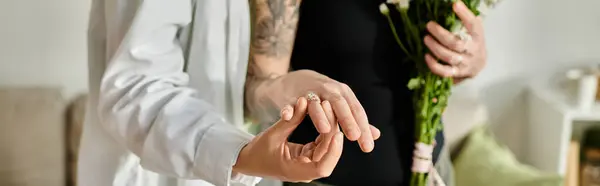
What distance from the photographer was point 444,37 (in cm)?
107

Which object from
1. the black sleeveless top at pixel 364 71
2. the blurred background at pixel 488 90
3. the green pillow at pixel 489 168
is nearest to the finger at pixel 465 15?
the black sleeveless top at pixel 364 71

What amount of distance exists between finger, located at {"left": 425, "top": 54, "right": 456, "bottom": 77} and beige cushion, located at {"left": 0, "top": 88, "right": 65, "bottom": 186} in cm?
119

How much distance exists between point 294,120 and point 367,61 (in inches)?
18.0

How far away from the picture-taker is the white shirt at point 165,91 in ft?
2.59

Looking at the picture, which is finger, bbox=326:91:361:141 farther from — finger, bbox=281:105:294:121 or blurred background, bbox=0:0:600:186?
blurred background, bbox=0:0:600:186

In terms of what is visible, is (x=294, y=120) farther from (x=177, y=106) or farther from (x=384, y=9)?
(x=384, y=9)

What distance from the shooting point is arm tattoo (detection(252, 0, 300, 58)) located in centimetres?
104

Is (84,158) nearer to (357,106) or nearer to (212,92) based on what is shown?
(212,92)

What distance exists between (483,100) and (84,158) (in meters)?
1.40

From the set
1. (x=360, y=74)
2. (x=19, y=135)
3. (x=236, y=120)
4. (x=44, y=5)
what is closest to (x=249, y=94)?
(x=236, y=120)

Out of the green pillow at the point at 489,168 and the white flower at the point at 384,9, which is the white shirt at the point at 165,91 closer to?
the white flower at the point at 384,9

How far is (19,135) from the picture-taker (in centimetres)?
190

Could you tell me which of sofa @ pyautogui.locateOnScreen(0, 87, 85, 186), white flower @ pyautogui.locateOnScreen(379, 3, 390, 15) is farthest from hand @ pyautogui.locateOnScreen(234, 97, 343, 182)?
sofa @ pyautogui.locateOnScreen(0, 87, 85, 186)

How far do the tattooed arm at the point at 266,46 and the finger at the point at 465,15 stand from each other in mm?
238
